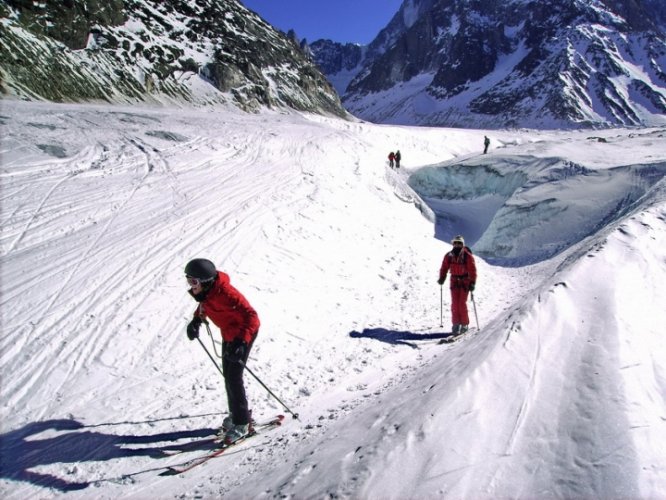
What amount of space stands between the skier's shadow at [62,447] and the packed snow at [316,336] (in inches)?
0.7

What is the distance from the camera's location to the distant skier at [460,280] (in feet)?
24.7

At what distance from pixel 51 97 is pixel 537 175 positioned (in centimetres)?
3328

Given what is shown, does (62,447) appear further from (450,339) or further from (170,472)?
(450,339)

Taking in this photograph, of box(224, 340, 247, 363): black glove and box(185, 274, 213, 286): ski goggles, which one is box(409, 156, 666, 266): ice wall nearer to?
box(224, 340, 247, 363): black glove

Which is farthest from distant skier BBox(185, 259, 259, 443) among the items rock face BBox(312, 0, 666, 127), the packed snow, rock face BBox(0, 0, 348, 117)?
rock face BBox(312, 0, 666, 127)

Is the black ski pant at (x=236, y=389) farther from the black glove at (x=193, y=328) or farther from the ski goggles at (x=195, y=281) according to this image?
the ski goggles at (x=195, y=281)

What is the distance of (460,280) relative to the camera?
782cm

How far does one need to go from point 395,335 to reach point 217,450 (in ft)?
13.1

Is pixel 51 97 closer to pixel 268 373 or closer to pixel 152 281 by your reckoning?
pixel 152 281

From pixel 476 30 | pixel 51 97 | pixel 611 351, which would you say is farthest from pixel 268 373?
pixel 476 30

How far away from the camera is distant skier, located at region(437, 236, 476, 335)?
754cm

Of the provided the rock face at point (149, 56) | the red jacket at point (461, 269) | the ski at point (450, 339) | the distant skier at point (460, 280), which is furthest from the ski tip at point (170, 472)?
the rock face at point (149, 56)

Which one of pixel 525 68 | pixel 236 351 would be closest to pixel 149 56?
pixel 236 351

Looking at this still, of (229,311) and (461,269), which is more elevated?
(461,269)
